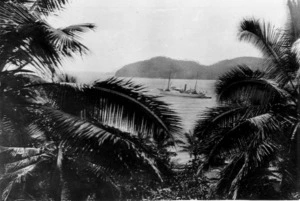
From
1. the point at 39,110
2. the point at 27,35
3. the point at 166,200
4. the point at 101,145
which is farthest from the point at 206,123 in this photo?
the point at 27,35

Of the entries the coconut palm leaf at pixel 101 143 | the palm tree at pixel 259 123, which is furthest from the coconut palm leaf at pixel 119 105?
the palm tree at pixel 259 123

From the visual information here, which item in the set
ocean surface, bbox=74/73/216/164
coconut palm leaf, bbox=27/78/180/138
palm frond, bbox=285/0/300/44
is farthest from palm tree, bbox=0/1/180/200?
palm frond, bbox=285/0/300/44

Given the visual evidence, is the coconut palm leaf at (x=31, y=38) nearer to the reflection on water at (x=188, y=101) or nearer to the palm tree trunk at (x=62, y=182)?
the palm tree trunk at (x=62, y=182)

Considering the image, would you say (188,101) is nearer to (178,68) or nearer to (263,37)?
(178,68)

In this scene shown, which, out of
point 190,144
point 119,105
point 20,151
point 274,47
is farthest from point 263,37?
point 20,151

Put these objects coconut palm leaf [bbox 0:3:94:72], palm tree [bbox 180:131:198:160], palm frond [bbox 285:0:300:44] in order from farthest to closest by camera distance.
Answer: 1. palm tree [bbox 180:131:198:160]
2. palm frond [bbox 285:0:300:44]
3. coconut palm leaf [bbox 0:3:94:72]

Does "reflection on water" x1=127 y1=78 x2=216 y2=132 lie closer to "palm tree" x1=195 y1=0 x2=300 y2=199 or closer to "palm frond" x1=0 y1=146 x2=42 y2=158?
"palm tree" x1=195 y1=0 x2=300 y2=199
